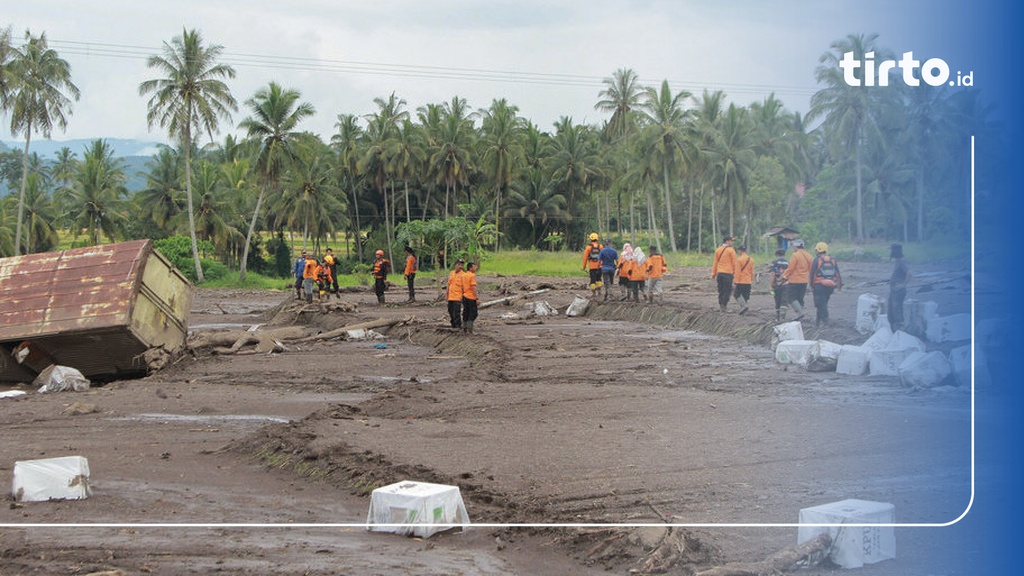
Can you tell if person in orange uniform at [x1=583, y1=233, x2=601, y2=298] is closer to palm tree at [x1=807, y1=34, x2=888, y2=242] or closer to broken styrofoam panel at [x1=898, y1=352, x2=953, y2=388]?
broken styrofoam panel at [x1=898, y1=352, x2=953, y2=388]

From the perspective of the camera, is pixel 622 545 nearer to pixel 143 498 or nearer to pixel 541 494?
pixel 541 494

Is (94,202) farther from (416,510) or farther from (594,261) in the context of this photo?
(416,510)

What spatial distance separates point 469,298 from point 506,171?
45.6m

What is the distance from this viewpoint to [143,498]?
804 cm

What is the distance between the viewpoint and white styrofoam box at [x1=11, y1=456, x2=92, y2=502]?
778 cm

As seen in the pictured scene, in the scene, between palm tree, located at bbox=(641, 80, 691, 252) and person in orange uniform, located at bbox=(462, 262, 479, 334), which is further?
palm tree, located at bbox=(641, 80, 691, 252)

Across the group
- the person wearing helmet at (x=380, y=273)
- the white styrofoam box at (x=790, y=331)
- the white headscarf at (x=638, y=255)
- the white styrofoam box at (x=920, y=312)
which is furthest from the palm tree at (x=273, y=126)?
the white styrofoam box at (x=920, y=312)

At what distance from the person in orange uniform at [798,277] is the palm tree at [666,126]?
13683mm

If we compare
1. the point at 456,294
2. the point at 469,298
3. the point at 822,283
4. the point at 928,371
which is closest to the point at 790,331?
the point at 822,283

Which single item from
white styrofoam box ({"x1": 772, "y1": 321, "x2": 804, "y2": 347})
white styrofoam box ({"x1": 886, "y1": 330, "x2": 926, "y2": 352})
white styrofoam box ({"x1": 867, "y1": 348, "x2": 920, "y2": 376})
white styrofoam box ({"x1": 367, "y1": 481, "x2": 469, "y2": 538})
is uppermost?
white styrofoam box ({"x1": 886, "y1": 330, "x2": 926, "y2": 352})

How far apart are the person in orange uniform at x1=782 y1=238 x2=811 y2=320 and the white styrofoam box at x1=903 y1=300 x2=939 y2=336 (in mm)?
10259

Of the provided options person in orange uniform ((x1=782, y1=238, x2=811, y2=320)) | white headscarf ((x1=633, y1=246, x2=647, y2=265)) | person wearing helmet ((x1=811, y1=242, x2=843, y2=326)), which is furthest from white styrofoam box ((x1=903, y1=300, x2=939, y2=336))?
white headscarf ((x1=633, y1=246, x2=647, y2=265))

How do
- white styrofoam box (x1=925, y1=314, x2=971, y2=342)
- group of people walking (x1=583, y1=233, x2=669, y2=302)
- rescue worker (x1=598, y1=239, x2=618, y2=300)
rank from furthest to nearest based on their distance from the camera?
1. rescue worker (x1=598, y1=239, x2=618, y2=300)
2. group of people walking (x1=583, y1=233, x2=669, y2=302)
3. white styrofoam box (x1=925, y1=314, x2=971, y2=342)

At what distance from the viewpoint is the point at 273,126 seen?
52656 millimetres
